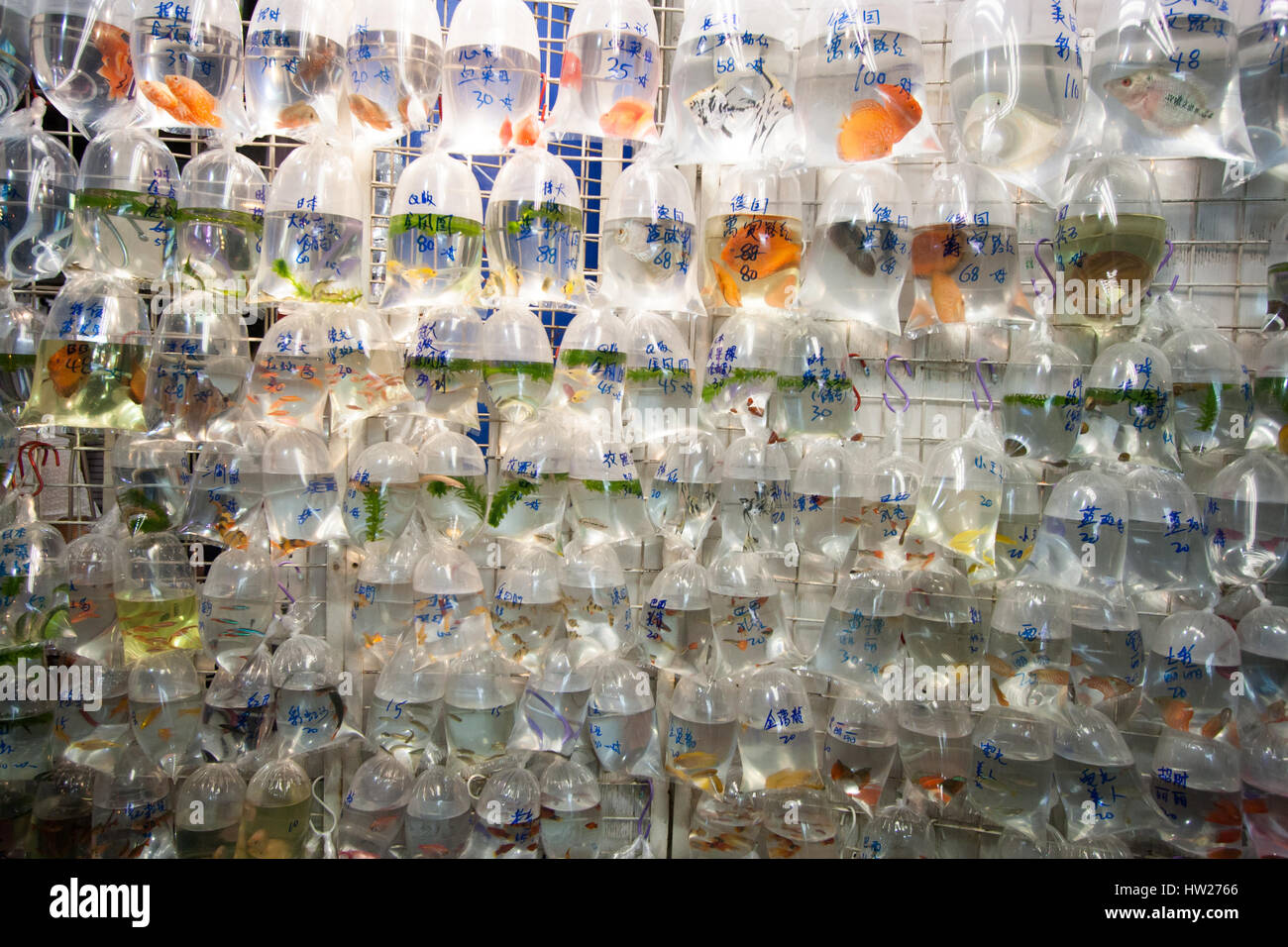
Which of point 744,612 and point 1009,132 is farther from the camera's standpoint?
point 744,612

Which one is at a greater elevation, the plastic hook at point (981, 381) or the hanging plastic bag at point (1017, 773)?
the plastic hook at point (981, 381)

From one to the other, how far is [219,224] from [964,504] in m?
1.35

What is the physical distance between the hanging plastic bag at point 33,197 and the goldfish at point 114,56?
164mm

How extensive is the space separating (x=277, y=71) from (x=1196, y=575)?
5.67 feet

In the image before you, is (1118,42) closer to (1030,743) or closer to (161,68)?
(1030,743)

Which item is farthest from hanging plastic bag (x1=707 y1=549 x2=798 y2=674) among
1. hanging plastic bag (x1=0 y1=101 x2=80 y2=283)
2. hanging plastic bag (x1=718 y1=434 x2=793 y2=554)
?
hanging plastic bag (x1=0 y1=101 x2=80 y2=283)

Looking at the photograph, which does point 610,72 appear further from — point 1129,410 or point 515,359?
point 1129,410

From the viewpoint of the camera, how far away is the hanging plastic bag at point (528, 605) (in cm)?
150

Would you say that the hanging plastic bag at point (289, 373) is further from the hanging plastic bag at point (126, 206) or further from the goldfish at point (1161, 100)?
the goldfish at point (1161, 100)

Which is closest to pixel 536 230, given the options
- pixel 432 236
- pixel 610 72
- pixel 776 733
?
pixel 432 236

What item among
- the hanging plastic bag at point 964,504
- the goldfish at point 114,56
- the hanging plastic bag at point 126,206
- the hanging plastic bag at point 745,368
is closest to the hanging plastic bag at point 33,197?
the hanging plastic bag at point 126,206

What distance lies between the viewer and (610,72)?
145cm

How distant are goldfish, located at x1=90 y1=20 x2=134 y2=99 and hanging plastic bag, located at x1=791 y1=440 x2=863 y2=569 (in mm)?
1331

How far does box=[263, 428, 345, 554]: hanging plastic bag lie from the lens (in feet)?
4.88
